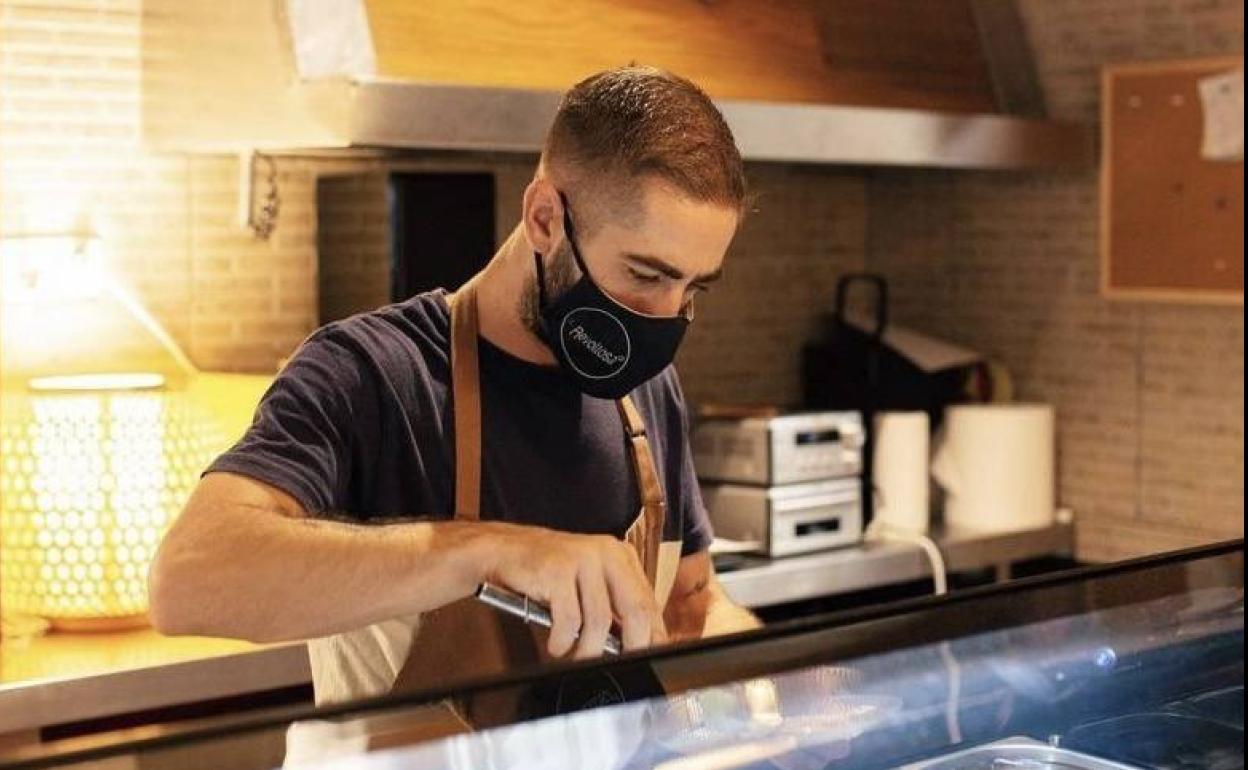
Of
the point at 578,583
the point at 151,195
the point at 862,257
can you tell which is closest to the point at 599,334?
the point at 578,583

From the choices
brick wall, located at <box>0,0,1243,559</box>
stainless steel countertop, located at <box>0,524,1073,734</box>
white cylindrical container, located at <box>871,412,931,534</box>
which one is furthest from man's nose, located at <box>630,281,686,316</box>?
white cylindrical container, located at <box>871,412,931,534</box>

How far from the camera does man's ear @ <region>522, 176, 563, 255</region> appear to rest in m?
1.68

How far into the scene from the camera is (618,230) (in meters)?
1.65

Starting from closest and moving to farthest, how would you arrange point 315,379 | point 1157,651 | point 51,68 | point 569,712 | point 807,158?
point 569,712, point 1157,651, point 315,379, point 51,68, point 807,158

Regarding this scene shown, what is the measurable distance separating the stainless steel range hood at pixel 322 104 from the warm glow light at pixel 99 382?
40cm

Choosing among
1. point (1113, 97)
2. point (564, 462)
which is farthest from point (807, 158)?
point (564, 462)

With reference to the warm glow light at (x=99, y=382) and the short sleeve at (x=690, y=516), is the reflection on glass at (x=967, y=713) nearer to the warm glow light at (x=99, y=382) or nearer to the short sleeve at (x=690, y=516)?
the short sleeve at (x=690, y=516)

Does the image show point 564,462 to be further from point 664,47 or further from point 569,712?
point 664,47

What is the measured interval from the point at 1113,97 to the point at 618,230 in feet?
7.85

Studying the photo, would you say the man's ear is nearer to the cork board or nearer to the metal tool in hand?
the metal tool in hand

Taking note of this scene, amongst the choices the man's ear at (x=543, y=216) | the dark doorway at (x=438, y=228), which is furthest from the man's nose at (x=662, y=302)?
the dark doorway at (x=438, y=228)

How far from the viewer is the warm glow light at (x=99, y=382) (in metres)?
2.79

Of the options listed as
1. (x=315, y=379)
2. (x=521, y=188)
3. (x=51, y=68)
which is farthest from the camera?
(x=521, y=188)

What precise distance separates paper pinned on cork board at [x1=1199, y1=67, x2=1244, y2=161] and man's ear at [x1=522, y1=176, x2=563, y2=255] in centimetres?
226
